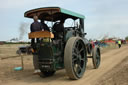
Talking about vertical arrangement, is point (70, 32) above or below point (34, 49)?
above

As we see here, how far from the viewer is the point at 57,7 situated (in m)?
6.64

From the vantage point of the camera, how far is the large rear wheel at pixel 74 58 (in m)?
6.54

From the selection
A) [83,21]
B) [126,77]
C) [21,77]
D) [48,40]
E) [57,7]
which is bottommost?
[21,77]

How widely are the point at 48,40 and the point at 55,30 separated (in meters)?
1.19

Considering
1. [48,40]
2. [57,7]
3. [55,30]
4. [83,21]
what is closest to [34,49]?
[48,40]

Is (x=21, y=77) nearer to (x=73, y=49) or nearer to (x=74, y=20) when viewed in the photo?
(x=73, y=49)

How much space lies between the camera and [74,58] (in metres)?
7.14

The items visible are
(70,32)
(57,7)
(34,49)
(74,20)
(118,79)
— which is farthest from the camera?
(74,20)

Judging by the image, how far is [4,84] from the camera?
22.4 feet

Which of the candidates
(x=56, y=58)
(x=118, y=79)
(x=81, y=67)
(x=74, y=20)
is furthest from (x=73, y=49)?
(x=74, y=20)

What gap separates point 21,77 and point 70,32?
2.91 metres

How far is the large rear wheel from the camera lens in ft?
21.4

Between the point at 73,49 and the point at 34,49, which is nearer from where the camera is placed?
the point at 73,49

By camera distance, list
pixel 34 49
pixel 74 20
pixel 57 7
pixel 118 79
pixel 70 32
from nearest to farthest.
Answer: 1. pixel 118 79
2. pixel 57 7
3. pixel 34 49
4. pixel 70 32
5. pixel 74 20
